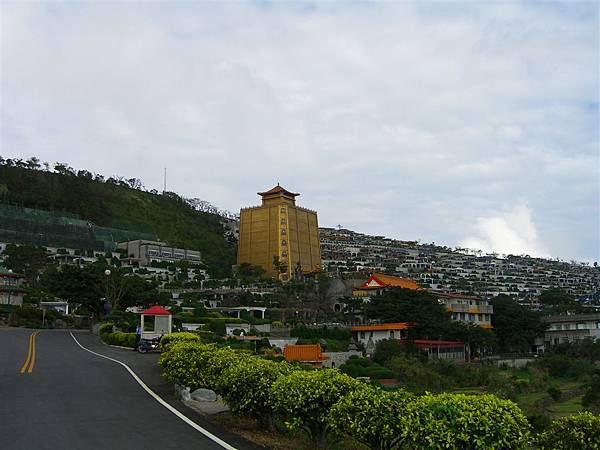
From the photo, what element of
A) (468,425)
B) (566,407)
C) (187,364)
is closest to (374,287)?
(566,407)

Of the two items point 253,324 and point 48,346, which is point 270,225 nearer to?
point 253,324

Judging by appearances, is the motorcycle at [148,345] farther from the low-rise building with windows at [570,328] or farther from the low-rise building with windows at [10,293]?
the low-rise building with windows at [570,328]

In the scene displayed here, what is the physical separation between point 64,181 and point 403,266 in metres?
73.8

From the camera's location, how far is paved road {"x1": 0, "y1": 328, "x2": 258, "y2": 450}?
855cm

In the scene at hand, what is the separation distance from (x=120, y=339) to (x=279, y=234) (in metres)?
67.6

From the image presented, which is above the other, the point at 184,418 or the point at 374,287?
the point at 374,287

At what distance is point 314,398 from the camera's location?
775 centimetres

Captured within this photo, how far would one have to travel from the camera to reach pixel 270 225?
96.9 m

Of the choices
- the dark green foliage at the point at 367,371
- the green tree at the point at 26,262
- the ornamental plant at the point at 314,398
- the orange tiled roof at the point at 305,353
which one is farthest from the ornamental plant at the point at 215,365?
the green tree at the point at 26,262

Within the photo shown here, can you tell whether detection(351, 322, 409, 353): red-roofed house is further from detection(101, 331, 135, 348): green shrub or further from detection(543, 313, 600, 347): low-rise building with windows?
detection(101, 331, 135, 348): green shrub

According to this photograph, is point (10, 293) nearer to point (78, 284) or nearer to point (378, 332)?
point (78, 284)

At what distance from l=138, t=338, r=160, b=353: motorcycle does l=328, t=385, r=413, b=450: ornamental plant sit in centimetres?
1776

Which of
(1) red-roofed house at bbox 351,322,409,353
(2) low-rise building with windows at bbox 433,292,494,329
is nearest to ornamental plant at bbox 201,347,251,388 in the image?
(1) red-roofed house at bbox 351,322,409,353

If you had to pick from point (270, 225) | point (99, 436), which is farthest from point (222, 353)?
point (270, 225)
